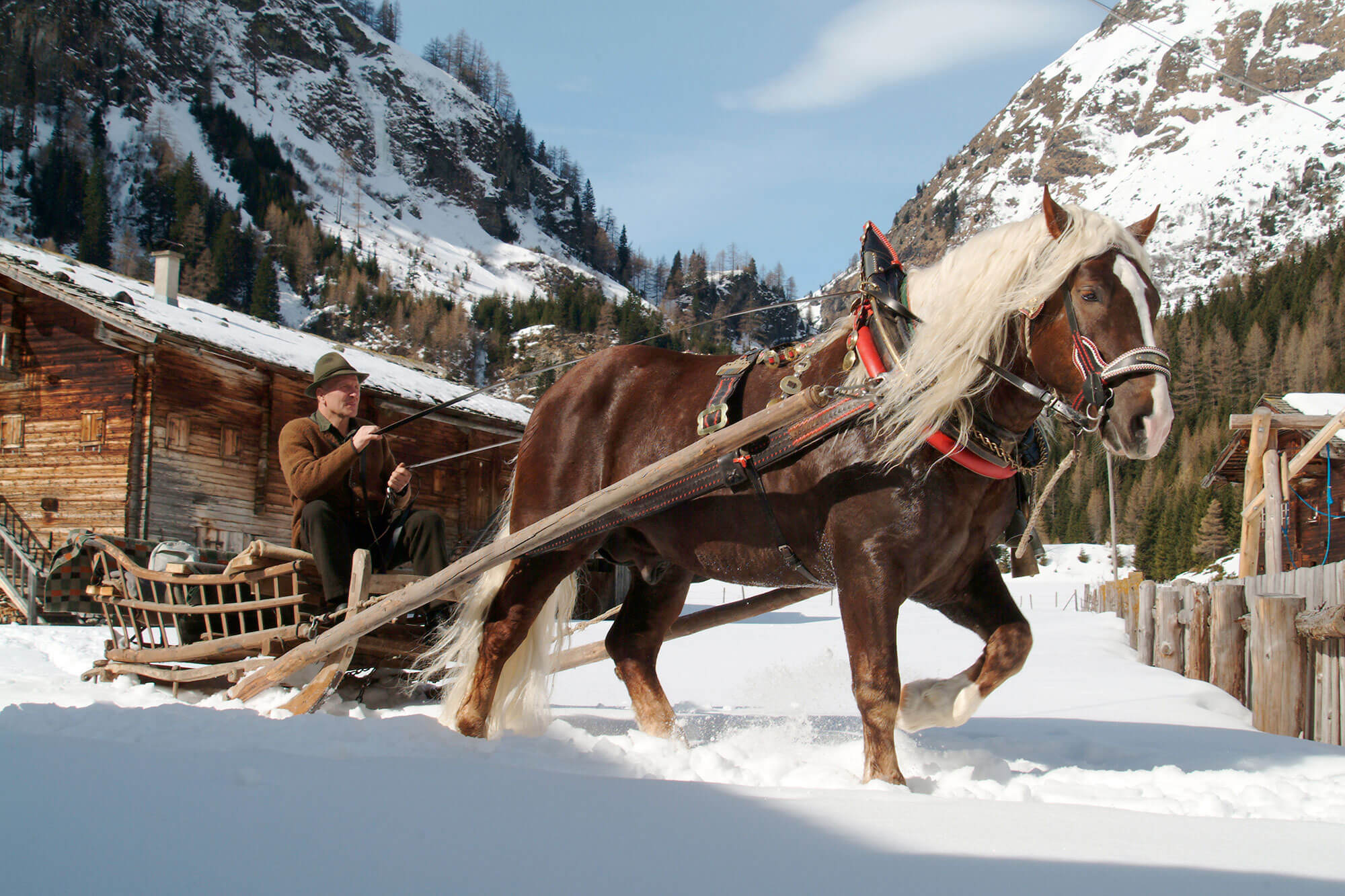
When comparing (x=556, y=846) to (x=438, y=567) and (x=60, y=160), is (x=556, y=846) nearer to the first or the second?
(x=438, y=567)

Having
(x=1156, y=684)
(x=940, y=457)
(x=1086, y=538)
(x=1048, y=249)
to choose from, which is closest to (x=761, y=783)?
(x=940, y=457)

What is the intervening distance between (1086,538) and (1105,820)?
8043cm

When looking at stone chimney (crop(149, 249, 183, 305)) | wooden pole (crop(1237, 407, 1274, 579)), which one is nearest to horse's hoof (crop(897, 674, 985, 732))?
wooden pole (crop(1237, 407, 1274, 579))

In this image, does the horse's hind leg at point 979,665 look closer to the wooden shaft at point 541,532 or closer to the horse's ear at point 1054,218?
the wooden shaft at point 541,532

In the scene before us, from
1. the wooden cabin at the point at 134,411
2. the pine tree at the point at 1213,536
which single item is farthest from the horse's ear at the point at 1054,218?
the pine tree at the point at 1213,536

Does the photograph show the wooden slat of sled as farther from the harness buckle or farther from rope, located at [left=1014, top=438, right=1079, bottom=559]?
rope, located at [left=1014, top=438, right=1079, bottom=559]

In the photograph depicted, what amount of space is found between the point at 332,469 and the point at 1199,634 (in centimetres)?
587

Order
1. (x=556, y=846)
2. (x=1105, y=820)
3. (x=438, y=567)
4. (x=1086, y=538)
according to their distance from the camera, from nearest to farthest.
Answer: (x=556, y=846), (x=1105, y=820), (x=438, y=567), (x=1086, y=538)

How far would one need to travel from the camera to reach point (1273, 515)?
12023mm

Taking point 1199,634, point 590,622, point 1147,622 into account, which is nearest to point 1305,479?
point 1147,622

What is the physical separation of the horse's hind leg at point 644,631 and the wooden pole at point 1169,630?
4.79 m

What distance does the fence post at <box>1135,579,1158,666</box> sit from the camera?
852cm

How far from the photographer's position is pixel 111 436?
14.0 metres

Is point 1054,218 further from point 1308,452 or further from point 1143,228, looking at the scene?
point 1308,452
